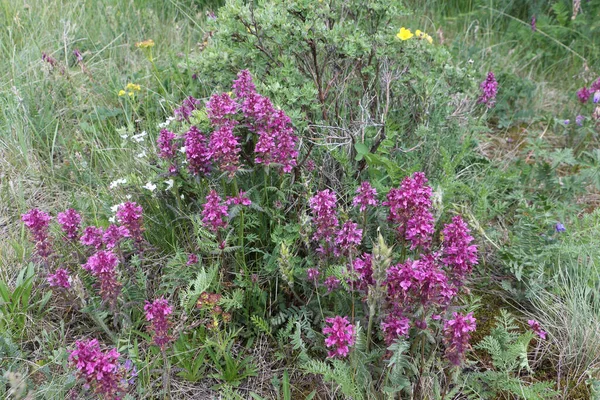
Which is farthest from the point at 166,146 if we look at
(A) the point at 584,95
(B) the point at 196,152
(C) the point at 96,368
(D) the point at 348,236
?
(A) the point at 584,95

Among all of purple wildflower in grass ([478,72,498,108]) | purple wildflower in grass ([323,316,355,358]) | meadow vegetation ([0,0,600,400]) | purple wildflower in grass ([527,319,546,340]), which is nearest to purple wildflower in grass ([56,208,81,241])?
meadow vegetation ([0,0,600,400])

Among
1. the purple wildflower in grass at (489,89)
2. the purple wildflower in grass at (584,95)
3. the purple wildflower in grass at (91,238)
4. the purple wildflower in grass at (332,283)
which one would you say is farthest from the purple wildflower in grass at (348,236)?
the purple wildflower in grass at (584,95)

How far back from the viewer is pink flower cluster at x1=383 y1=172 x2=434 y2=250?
1976mm

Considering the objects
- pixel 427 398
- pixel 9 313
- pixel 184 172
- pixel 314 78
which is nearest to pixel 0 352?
pixel 9 313

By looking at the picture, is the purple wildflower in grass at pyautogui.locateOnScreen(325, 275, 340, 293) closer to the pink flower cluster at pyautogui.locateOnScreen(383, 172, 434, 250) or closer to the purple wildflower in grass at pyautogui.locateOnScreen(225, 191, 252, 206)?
the pink flower cluster at pyautogui.locateOnScreen(383, 172, 434, 250)

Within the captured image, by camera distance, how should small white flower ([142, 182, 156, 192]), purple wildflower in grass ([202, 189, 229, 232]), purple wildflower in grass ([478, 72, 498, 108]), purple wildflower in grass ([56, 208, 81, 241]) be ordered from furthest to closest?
purple wildflower in grass ([478, 72, 498, 108]), small white flower ([142, 182, 156, 192]), purple wildflower in grass ([56, 208, 81, 241]), purple wildflower in grass ([202, 189, 229, 232])

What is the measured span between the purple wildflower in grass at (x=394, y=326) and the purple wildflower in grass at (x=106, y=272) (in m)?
1.01

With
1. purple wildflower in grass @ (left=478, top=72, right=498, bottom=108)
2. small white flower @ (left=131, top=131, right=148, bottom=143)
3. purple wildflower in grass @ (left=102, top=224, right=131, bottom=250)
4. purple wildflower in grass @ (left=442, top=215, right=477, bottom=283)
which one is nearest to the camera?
purple wildflower in grass @ (left=442, top=215, right=477, bottom=283)

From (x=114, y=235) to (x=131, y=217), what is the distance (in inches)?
3.9

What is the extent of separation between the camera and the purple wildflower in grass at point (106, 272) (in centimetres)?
207

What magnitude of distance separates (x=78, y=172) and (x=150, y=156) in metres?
0.64

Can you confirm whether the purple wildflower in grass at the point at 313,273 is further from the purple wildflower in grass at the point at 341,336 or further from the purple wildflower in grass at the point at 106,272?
the purple wildflower in grass at the point at 106,272

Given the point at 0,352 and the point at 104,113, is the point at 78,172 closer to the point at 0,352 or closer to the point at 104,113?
the point at 104,113

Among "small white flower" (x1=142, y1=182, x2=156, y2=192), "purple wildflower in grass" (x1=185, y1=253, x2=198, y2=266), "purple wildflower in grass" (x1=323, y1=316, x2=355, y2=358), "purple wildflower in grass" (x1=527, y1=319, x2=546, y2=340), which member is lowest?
"purple wildflower in grass" (x1=527, y1=319, x2=546, y2=340)
